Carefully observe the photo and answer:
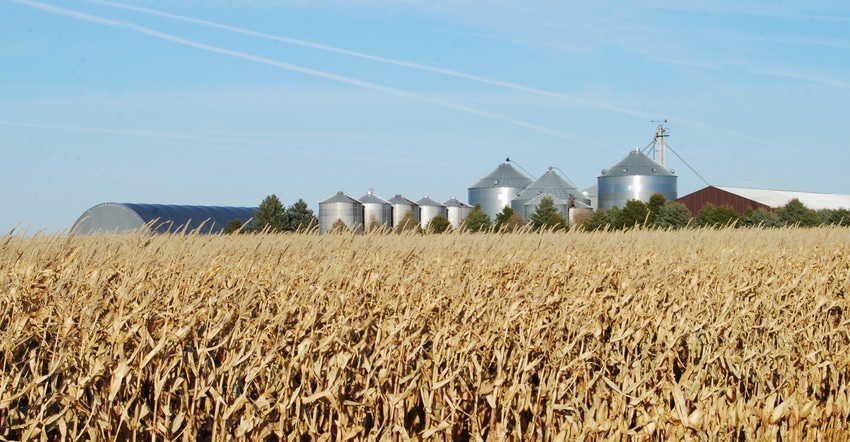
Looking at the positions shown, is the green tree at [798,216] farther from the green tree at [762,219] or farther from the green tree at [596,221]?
the green tree at [596,221]

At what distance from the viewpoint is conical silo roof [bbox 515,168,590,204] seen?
2400 inches

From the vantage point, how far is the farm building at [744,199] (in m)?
52.8

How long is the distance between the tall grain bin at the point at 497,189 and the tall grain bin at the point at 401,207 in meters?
8.17

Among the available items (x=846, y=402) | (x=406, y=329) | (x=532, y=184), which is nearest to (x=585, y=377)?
(x=406, y=329)

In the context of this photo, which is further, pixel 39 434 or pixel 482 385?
pixel 482 385

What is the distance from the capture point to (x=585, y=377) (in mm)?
3812

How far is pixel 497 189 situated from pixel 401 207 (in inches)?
458

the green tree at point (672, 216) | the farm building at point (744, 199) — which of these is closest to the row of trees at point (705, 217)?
the green tree at point (672, 216)

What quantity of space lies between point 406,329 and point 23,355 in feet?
5.62

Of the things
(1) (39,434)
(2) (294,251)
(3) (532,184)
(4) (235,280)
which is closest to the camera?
(1) (39,434)

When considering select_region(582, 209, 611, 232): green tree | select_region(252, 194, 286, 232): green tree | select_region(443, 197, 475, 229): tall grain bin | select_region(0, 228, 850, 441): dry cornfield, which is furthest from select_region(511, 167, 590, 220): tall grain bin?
select_region(0, 228, 850, 441): dry cornfield

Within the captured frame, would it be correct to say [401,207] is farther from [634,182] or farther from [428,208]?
[634,182]

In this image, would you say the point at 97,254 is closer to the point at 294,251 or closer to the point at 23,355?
the point at 294,251

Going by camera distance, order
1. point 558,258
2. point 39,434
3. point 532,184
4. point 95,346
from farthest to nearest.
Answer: point 532,184 → point 558,258 → point 95,346 → point 39,434
